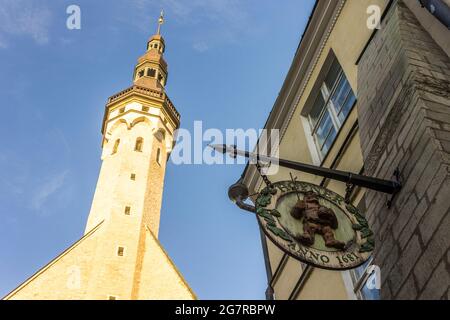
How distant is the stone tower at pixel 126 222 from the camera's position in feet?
89.5

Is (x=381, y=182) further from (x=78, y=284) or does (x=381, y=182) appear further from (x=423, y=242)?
(x=78, y=284)

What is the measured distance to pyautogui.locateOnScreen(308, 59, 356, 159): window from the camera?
28.1 feet

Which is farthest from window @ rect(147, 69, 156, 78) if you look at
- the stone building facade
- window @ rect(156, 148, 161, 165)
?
the stone building facade

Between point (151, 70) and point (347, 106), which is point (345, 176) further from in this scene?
point (151, 70)

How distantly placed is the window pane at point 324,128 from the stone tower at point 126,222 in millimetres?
19073

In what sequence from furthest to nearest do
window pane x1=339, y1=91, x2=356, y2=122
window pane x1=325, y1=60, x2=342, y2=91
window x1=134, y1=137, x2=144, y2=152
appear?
window x1=134, y1=137, x2=144, y2=152 < window pane x1=325, y1=60, x2=342, y2=91 < window pane x1=339, y1=91, x2=356, y2=122

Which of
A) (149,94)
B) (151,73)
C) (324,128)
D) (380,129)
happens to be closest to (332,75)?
(324,128)

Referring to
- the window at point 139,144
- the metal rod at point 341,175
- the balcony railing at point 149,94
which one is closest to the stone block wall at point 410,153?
the metal rod at point 341,175

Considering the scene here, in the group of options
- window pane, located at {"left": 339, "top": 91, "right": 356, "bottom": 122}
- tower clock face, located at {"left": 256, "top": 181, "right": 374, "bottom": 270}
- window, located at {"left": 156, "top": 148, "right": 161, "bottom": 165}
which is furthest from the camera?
window, located at {"left": 156, "top": 148, "right": 161, "bottom": 165}

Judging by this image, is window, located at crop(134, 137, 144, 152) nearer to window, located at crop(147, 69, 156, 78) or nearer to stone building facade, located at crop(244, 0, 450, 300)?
window, located at crop(147, 69, 156, 78)

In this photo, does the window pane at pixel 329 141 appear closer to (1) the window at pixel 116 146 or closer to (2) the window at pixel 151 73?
(1) the window at pixel 116 146

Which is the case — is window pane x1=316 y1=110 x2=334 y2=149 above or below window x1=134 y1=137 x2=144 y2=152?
above

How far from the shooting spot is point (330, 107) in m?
9.10
